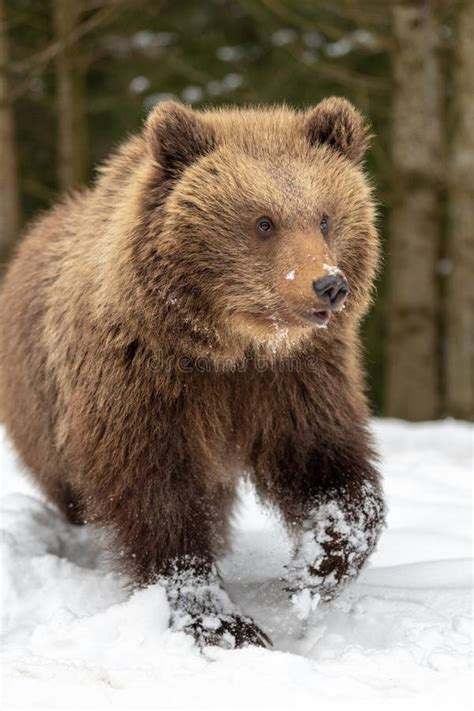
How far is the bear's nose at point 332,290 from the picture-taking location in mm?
3852

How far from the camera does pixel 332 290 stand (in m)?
3.86

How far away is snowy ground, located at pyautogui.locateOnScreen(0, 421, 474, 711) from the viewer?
3.47 m

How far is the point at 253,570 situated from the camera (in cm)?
543

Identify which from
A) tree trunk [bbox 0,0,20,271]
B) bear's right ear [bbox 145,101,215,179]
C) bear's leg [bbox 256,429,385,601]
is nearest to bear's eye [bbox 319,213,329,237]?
bear's right ear [bbox 145,101,215,179]

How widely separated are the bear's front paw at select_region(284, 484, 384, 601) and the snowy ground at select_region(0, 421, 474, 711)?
0.14 metres

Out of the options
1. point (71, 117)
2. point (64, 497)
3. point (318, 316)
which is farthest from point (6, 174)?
point (318, 316)

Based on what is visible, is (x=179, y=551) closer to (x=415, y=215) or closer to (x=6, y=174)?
(x=6, y=174)

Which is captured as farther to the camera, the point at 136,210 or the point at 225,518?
the point at 225,518

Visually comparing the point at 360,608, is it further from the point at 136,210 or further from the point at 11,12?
the point at 11,12

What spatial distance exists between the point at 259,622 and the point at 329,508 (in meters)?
0.62

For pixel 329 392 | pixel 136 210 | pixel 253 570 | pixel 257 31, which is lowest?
pixel 253 570

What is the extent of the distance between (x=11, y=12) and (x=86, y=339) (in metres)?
11.5

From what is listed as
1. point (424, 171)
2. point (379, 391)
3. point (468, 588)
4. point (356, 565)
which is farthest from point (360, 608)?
point (379, 391)

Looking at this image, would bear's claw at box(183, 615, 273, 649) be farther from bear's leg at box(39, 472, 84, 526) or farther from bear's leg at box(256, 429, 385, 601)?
bear's leg at box(39, 472, 84, 526)
